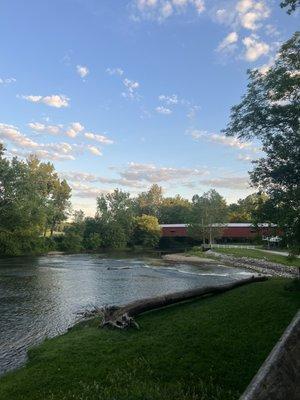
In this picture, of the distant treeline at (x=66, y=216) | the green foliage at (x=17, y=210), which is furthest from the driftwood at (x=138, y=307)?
the green foliage at (x=17, y=210)

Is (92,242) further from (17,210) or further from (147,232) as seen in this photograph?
(17,210)

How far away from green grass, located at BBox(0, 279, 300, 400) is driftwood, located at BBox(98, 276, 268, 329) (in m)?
0.64

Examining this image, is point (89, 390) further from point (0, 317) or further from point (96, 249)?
point (96, 249)

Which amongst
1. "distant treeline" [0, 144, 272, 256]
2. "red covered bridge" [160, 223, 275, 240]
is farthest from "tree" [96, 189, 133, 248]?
"red covered bridge" [160, 223, 275, 240]

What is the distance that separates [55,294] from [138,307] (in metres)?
13.9

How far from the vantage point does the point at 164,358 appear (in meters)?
11.6

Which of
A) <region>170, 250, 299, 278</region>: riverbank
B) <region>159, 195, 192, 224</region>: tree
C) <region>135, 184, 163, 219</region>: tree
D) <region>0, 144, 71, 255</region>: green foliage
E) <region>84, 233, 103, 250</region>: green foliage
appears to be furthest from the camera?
<region>135, 184, 163, 219</region>: tree

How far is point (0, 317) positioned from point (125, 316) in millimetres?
9987

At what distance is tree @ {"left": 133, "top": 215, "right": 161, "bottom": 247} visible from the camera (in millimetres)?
107875

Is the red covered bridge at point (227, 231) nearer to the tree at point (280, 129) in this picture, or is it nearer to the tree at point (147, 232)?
the tree at point (147, 232)

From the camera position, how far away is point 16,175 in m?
67.0

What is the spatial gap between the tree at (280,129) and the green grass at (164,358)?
14.2 feet

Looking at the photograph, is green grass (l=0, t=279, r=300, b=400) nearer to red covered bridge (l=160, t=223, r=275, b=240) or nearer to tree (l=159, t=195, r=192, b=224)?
red covered bridge (l=160, t=223, r=275, b=240)

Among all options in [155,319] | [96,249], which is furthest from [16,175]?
[155,319]
